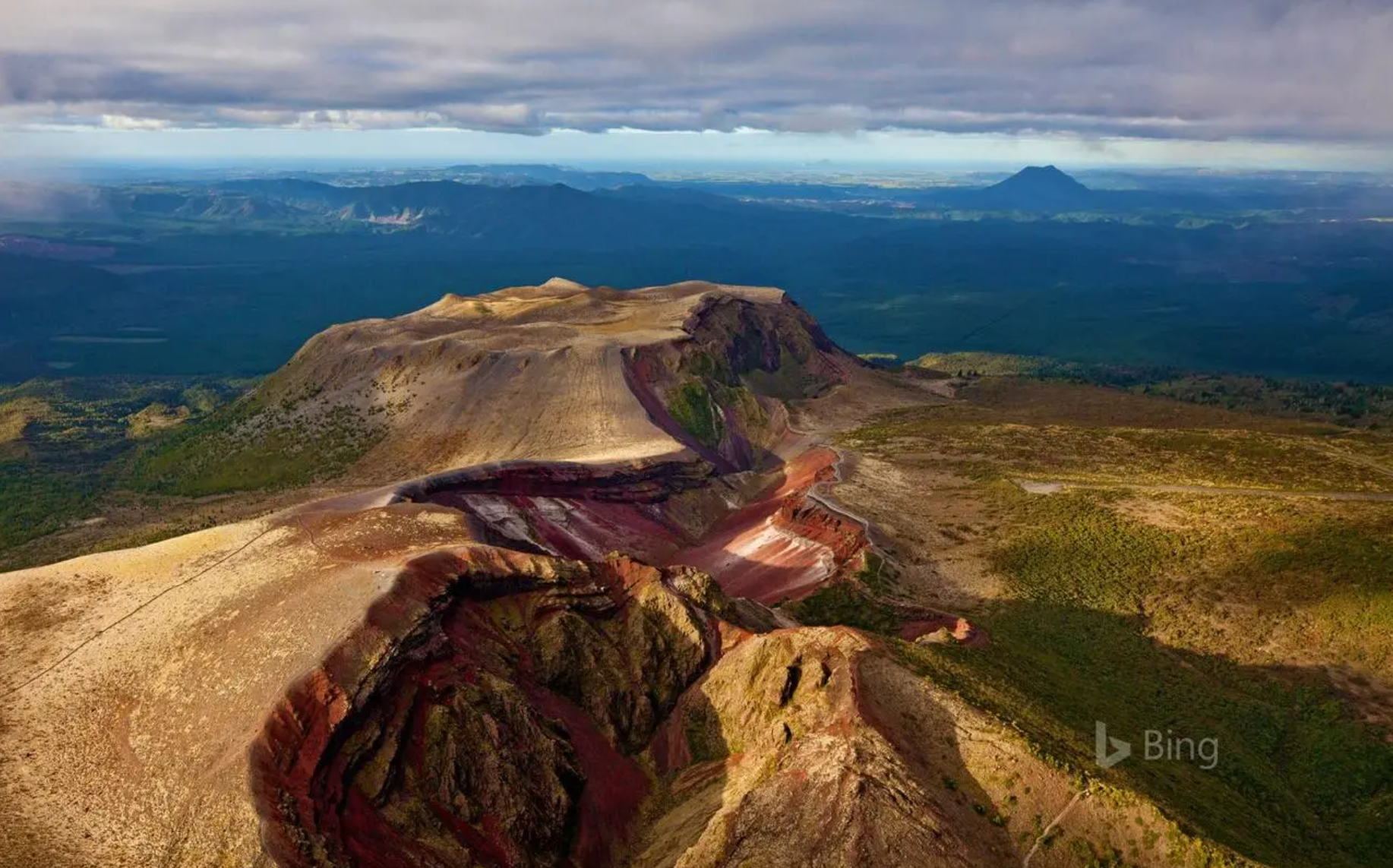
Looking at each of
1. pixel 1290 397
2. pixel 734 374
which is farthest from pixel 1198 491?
pixel 1290 397

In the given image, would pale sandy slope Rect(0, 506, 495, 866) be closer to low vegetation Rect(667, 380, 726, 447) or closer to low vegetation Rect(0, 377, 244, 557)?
low vegetation Rect(0, 377, 244, 557)

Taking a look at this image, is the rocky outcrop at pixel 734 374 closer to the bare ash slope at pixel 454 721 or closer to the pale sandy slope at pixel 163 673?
the bare ash slope at pixel 454 721

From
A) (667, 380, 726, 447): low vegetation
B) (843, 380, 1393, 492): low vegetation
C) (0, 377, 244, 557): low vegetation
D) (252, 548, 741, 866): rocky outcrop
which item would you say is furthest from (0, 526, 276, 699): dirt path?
(667, 380, 726, 447): low vegetation

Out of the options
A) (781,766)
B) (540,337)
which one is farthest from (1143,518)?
(540,337)

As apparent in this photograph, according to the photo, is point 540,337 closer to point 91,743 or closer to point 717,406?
point 717,406

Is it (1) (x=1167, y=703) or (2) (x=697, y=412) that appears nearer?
(1) (x=1167, y=703)

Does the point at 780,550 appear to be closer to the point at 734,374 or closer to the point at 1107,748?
the point at 1107,748

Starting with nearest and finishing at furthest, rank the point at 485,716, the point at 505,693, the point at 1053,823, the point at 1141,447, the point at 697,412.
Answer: the point at 1053,823 < the point at 485,716 < the point at 505,693 < the point at 1141,447 < the point at 697,412

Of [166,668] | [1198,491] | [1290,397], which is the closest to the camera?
[166,668]
